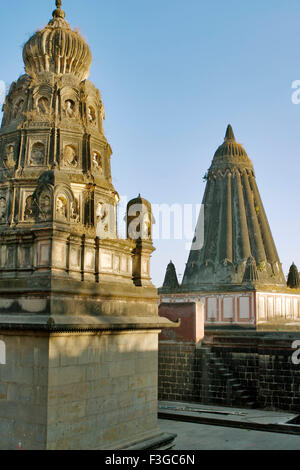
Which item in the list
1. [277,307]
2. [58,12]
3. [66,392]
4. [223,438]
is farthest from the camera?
[277,307]

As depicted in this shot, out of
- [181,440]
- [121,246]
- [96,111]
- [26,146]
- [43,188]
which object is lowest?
[181,440]

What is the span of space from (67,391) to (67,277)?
2370mm

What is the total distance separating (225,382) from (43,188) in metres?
14.4

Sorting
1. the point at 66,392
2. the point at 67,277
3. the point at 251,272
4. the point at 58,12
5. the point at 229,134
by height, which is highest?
the point at 229,134

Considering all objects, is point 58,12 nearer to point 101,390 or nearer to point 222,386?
point 101,390

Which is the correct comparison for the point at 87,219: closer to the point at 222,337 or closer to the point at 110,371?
the point at 110,371

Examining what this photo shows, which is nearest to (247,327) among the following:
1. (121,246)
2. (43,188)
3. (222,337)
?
(222,337)

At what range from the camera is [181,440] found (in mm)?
14297

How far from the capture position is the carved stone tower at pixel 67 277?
1000 centimetres

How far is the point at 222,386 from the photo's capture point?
858 inches

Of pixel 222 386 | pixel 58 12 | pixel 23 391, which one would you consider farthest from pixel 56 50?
pixel 222 386

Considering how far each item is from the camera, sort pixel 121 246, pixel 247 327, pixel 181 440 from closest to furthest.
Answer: pixel 121 246, pixel 181 440, pixel 247 327

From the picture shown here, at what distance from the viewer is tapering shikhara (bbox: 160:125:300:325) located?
34031mm

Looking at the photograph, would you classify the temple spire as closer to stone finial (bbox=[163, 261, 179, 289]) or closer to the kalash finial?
stone finial (bbox=[163, 261, 179, 289])
